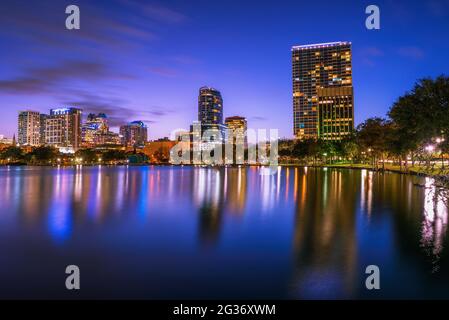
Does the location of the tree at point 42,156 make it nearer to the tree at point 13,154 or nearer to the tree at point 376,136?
the tree at point 13,154

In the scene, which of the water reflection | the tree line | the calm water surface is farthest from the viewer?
the tree line

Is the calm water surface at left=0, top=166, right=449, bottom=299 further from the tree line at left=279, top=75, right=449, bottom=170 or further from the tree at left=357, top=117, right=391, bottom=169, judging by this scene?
the tree at left=357, top=117, right=391, bottom=169

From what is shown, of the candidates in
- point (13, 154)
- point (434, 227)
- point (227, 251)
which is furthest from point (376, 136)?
point (13, 154)

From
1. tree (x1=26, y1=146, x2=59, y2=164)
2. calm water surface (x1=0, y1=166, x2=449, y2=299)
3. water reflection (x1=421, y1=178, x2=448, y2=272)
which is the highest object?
tree (x1=26, y1=146, x2=59, y2=164)

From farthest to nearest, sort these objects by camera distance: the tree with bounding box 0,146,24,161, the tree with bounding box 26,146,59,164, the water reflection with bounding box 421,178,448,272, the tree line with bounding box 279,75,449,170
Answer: the tree with bounding box 0,146,24,161, the tree with bounding box 26,146,59,164, the tree line with bounding box 279,75,449,170, the water reflection with bounding box 421,178,448,272

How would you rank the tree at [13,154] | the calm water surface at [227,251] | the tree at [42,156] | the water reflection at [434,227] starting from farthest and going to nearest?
the tree at [13,154] < the tree at [42,156] < the water reflection at [434,227] < the calm water surface at [227,251]

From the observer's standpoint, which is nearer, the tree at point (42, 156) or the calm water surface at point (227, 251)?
the calm water surface at point (227, 251)

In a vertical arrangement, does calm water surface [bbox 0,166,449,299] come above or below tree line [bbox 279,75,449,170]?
below

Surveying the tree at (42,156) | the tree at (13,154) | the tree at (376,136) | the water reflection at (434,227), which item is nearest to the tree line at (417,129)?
the tree at (376,136)

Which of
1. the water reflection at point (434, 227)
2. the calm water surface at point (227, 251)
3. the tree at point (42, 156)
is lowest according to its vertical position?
the calm water surface at point (227, 251)

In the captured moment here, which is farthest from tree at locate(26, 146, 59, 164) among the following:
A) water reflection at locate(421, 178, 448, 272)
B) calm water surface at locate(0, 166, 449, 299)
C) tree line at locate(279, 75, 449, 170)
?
water reflection at locate(421, 178, 448, 272)

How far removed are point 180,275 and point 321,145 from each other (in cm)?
12494

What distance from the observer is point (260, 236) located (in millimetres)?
15391
